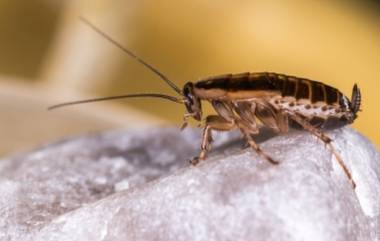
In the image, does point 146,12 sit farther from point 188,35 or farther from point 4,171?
point 4,171

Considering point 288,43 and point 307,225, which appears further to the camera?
point 288,43

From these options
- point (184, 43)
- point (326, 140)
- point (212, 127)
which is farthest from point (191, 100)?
point (184, 43)

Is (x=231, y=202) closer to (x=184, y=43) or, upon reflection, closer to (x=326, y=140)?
(x=326, y=140)

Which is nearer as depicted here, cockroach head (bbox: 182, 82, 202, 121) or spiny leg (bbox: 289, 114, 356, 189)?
spiny leg (bbox: 289, 114, 356, 189)

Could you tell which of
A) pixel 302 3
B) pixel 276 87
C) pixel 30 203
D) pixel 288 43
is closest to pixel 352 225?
pixel 276 87

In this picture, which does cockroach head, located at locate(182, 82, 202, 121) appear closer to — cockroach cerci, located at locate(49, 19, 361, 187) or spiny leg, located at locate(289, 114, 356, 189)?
cockroach cerci, located at locate(49, 19, 361, 187)

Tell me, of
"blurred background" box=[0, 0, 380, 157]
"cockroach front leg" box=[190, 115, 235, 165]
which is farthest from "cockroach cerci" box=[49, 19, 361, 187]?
"blurred background" box=[0, 0, 380, 157]

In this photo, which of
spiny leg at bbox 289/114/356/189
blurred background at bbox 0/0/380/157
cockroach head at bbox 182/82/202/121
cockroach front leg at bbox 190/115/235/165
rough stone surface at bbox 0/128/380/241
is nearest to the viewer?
rough stone surface at bbox 0/128/380/241
